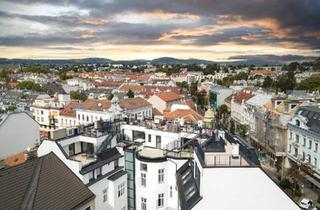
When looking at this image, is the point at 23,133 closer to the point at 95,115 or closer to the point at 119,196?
the point at 95,115

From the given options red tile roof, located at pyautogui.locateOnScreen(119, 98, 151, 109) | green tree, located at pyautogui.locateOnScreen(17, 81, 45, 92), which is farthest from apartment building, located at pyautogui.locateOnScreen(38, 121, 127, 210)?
green tree, located at pyautogui.locateOnScreen(17, 81, 45, 92)

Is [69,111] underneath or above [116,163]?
underneath

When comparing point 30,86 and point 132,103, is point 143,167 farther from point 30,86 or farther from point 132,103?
point 30,86

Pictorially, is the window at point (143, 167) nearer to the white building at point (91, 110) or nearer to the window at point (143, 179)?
the window at point (143, 179)

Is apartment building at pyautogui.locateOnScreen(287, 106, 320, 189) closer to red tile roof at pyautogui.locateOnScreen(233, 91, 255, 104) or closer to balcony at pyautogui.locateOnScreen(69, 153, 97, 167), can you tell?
balcony at pyautogui.locateOnScreen(69, 153, 97, 167)

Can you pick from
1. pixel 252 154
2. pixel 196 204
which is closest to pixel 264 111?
pixel 252 154

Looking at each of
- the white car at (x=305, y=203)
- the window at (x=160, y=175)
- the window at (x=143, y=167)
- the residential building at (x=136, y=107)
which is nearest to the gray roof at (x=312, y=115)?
the white car at (x=305, y=203)

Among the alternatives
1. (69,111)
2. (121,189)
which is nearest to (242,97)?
(69,111)
